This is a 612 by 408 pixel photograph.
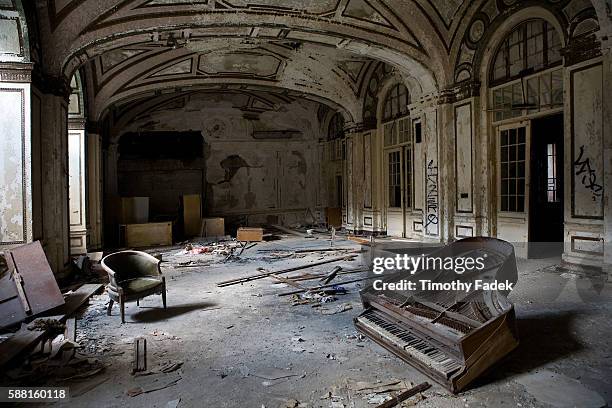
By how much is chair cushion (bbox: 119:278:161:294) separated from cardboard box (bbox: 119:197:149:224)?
7214 mm

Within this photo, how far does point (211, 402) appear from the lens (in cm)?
297

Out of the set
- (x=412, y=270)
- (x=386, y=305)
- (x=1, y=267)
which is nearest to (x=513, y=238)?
(x=412, y=270)

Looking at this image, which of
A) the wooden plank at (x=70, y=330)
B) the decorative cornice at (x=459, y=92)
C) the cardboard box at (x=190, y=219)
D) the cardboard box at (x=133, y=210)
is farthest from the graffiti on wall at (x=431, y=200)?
the cardboard box at (x=133, y=210)

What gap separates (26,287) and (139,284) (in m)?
1.23

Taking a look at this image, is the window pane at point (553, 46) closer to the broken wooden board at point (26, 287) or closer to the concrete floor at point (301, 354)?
the concrete floor at point (301, 354)

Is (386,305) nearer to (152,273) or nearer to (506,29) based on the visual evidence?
(152,273)

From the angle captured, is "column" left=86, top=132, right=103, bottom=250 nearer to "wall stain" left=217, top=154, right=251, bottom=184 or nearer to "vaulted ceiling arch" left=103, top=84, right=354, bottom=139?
"vaulted ceiling arch" left=103, top=84, right=354, bottom=139

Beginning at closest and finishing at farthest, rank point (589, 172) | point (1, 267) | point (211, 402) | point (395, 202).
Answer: point (211, 402) < point (1, 267) < point (589, 172) < point (395, 202)

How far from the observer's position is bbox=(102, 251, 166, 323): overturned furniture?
195 inches

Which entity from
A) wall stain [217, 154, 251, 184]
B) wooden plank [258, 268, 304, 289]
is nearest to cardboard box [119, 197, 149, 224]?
wall stain [217, 154, 251, 184]

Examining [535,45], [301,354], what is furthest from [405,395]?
[535,45]

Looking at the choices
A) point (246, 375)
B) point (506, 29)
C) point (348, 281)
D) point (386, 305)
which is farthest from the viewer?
point (506, 29)

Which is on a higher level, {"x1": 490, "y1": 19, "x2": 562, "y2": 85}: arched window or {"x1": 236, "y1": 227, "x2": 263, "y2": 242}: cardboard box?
{"x1": 490, "y1": 19, "x2": 562, "y2": 85}: arched window

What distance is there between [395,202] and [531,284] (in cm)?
610
